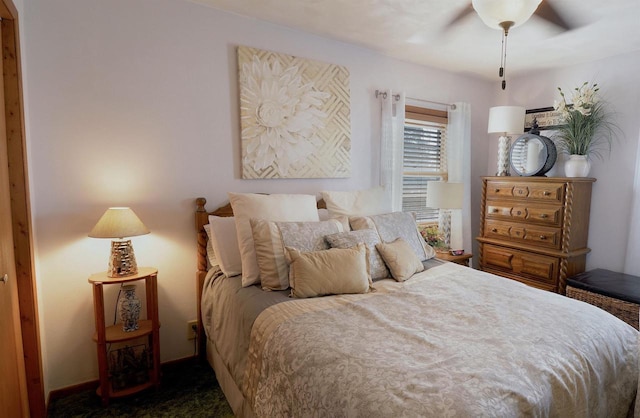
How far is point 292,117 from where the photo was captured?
2.75 meters

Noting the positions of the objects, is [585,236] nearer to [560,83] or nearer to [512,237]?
[512,237]

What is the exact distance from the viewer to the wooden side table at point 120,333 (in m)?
1.98

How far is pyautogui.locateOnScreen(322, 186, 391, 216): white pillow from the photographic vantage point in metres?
2.68

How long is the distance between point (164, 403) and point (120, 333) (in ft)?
1.63

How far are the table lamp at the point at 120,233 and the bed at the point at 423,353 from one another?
606mm

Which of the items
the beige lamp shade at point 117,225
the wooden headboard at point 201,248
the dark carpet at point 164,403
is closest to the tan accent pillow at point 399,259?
the wooden headboard at point 201,248

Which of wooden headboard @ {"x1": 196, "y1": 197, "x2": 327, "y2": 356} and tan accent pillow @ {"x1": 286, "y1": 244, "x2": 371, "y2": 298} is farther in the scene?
wooden headboard @ {"x1": 196, "y1": 197, "x2": 327, "y2": 356}

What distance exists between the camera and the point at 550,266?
3.12 meters

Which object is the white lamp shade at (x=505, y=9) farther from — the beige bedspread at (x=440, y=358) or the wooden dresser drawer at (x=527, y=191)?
the wooden dresser drawer at (x=527, y=191)

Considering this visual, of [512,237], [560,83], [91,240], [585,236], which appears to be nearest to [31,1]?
[91,240]

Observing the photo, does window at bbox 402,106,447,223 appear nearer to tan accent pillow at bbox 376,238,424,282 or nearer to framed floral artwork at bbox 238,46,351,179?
framed floral artwork at bbox 238,46,351,179

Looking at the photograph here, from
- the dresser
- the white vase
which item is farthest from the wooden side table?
the white vase

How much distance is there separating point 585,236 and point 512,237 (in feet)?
2.06

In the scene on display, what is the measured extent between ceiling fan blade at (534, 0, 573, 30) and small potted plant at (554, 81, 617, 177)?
838 millimetres
